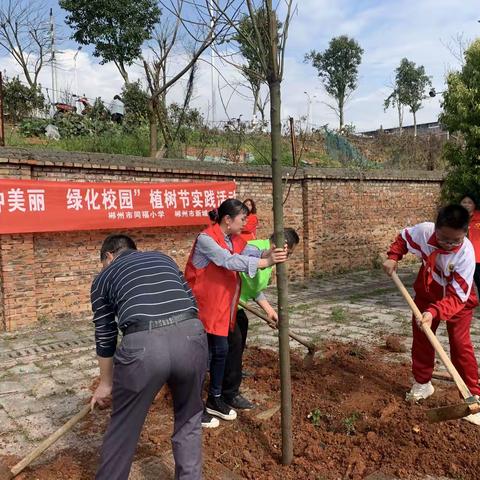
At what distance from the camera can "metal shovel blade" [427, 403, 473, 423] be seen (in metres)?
3.01

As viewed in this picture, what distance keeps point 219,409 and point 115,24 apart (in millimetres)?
16290

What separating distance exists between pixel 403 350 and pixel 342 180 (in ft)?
21.2

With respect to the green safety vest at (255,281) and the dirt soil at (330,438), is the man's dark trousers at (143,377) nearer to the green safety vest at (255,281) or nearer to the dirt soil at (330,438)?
the dirt soil at (330,438)

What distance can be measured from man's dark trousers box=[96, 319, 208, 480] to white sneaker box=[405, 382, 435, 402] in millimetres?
2133

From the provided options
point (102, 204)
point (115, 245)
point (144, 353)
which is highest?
point (102, 204)

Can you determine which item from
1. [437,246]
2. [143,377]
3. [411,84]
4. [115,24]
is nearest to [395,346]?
[437,246]

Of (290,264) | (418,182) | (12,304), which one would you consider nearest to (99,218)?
(12,304)

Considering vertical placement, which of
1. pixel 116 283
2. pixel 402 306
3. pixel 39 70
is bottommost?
pixel 402 306

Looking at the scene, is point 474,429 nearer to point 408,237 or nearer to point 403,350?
point 408,237

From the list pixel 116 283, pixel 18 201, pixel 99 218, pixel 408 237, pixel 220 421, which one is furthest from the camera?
pixel 99 218

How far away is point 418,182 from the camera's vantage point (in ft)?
43.1

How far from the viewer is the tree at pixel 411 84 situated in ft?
97.2

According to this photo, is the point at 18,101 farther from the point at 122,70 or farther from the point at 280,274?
the point at 280,274

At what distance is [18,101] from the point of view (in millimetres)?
12719
